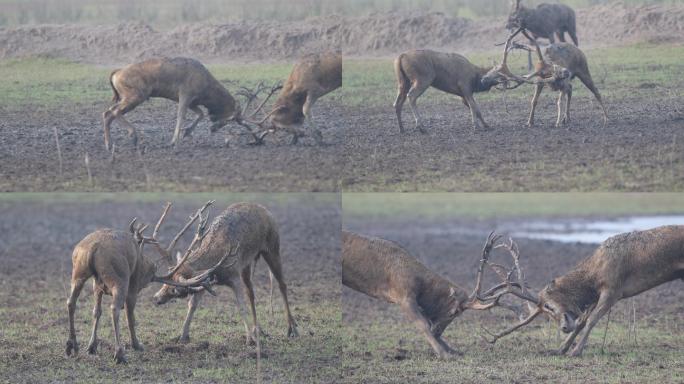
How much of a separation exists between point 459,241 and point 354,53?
4350 millimetres

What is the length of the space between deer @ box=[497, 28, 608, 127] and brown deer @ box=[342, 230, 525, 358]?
4768mm

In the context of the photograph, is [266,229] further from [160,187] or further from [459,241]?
[459,241]

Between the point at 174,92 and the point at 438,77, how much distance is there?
407 cm

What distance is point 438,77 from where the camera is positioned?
61.6 feet

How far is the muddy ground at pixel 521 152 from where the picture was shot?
56.5 ft

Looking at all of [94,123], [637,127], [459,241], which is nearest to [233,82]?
[94,123]

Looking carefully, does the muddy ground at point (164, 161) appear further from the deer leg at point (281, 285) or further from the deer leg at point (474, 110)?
the deer leg at point (281, 285)

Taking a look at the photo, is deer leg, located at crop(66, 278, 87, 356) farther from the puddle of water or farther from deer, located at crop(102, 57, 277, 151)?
the puddle of water

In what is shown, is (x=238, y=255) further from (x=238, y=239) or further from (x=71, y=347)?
(x=71, y=347)

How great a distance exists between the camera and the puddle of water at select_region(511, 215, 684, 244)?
2325cm

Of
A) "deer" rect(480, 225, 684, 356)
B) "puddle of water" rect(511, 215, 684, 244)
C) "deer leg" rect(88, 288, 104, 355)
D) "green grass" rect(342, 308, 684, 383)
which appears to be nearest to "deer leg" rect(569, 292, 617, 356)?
"deer" rect(480, 225, 684, 356)

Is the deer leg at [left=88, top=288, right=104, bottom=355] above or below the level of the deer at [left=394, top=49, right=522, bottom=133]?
below

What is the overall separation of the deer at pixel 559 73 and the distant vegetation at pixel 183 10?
16.2 feet

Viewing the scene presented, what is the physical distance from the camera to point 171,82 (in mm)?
17625
